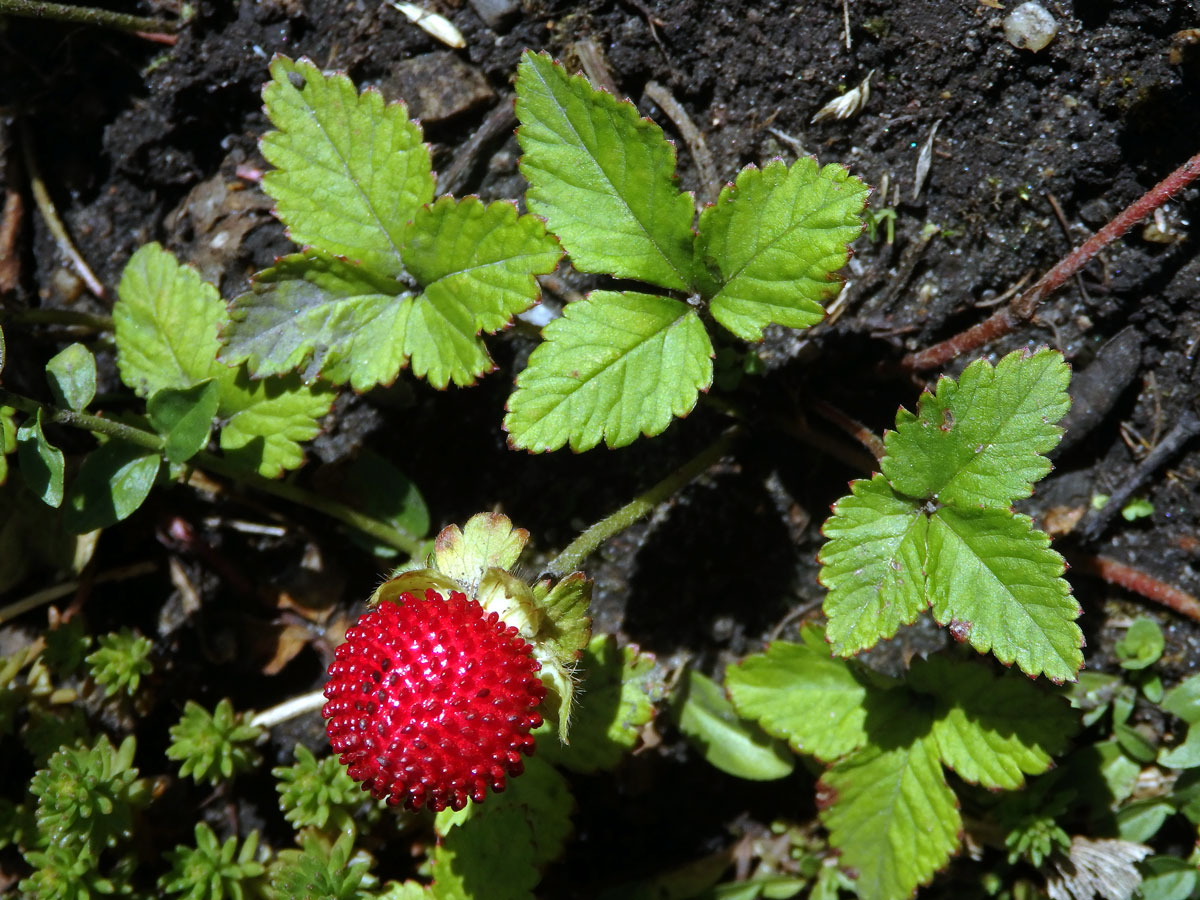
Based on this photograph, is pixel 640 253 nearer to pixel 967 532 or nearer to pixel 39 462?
pixel 967 532

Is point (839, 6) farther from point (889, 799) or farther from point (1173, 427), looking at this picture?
point (889, 799)

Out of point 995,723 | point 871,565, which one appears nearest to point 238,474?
point 871,565

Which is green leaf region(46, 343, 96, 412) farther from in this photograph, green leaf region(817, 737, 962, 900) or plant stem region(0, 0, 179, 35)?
green leaf region(817, 737, 962, 900)

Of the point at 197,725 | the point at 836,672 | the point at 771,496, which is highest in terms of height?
the point at 771,496

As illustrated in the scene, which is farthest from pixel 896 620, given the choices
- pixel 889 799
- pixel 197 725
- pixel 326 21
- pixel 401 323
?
pixel 326 21

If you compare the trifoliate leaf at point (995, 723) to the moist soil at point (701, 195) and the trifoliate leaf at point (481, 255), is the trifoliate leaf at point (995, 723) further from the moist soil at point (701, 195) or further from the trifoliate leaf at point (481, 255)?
the trifoliate leaf at point (481, 255)

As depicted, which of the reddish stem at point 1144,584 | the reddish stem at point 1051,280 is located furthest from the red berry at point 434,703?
the reddish stem at point 1144,584
